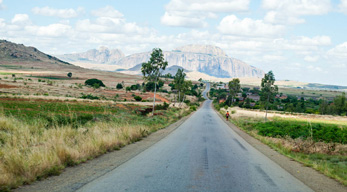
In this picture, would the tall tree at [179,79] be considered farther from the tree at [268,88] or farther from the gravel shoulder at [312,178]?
the gravel shoulder at [312,178]

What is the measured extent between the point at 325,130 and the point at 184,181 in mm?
18833

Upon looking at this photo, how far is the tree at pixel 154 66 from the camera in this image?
37666 mm

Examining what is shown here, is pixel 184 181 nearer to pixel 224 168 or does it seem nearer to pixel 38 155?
pixel 224 168

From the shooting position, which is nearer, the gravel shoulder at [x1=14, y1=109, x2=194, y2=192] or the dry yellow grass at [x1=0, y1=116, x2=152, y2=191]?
the gravel shoulder at [x1=14, y1=109, x2=194, y2=192]

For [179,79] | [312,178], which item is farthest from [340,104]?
[312,178]

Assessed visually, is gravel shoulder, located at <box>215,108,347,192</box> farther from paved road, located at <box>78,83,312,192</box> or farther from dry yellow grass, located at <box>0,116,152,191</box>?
dry yellow grass, located at <box>0,116,152,191</box>

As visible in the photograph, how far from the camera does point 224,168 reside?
397 inches

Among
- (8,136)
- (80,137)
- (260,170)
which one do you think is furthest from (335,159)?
(8,136)

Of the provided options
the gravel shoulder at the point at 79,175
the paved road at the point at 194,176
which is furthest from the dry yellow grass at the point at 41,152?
the paved road at the point at 194,176

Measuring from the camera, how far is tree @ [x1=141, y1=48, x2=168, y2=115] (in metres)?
37.7

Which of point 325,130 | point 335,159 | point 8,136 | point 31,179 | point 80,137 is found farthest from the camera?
point 325,130

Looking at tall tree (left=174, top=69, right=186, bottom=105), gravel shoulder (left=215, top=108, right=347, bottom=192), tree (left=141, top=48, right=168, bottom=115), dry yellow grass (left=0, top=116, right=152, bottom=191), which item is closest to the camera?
dry yellow grass (left=0, top=116, right=152, bottom=191)

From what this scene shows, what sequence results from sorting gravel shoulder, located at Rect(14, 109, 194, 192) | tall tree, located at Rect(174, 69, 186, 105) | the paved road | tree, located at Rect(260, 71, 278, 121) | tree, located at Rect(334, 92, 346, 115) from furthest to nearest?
1. tree, located at Rect(334, 92, 346, 115)
2. tall tree, located at Rect(174, 69, 186, 105)
3. tree, located at Rect(260, 71, 278, 121)
4. the paved road
5. gravel shoulder, located at Rect(14, 109, 194, 192)

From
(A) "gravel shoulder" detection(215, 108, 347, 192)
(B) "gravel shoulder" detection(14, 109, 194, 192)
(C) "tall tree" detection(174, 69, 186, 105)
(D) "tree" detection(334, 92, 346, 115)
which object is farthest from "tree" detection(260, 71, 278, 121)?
(D) "tree" detection(334, 92, 346, 115)
